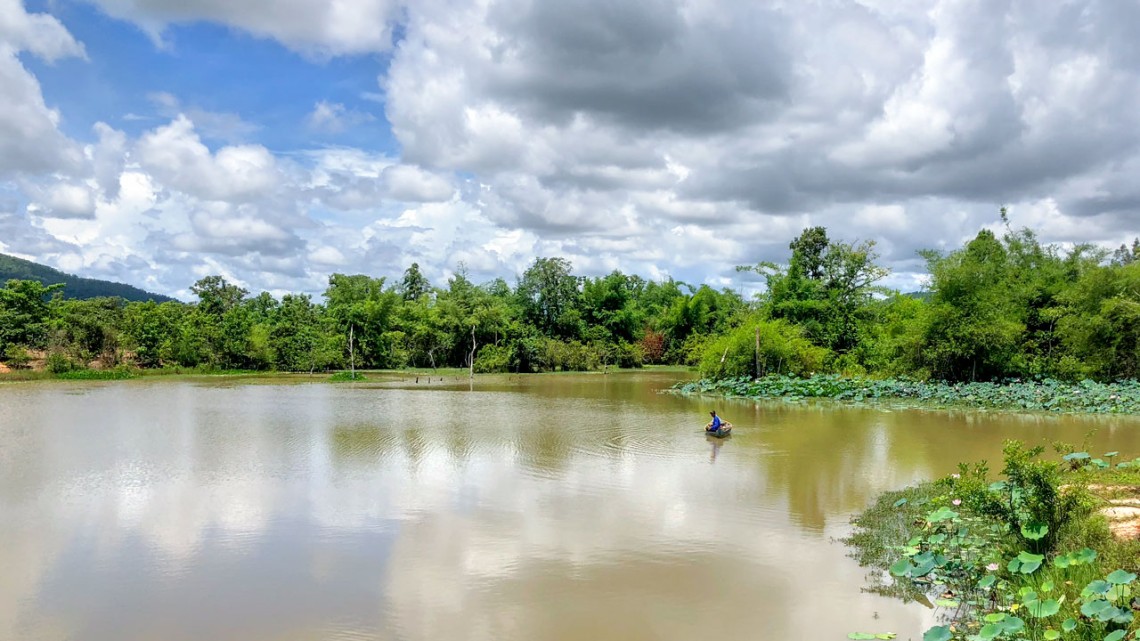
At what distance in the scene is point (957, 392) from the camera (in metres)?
26.0

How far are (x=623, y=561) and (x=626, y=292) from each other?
51.4 metres

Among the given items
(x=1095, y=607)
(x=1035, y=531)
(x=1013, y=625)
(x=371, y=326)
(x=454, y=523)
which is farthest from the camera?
(x=371, y=326)

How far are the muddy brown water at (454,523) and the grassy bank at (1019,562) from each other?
469 mm

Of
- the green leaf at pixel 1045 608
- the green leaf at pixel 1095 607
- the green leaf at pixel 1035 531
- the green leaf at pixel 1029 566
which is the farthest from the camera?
the green leaf at pixel 1035 531

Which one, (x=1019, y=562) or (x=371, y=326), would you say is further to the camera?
(x=371, y=326)

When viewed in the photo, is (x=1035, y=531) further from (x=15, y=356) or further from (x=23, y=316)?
(x=23, y=316)

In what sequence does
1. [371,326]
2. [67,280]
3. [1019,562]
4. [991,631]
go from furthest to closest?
[67,280]
[371,326]
[1019,562]
[991,631]

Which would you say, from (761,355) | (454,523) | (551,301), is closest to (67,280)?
(551,301)

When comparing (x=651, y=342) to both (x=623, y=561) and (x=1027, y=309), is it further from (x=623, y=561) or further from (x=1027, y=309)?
(x=623, y=561)

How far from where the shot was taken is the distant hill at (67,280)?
131 meters

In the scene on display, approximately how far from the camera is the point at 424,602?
743 centimetres

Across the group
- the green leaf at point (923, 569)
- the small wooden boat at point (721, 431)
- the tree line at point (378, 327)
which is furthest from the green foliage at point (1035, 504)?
the tree line at point (378, 327)

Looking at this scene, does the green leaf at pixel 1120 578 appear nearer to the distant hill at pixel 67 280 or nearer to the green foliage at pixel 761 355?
the green foliage at pixel 761 355

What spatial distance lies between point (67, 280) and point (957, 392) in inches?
7405
